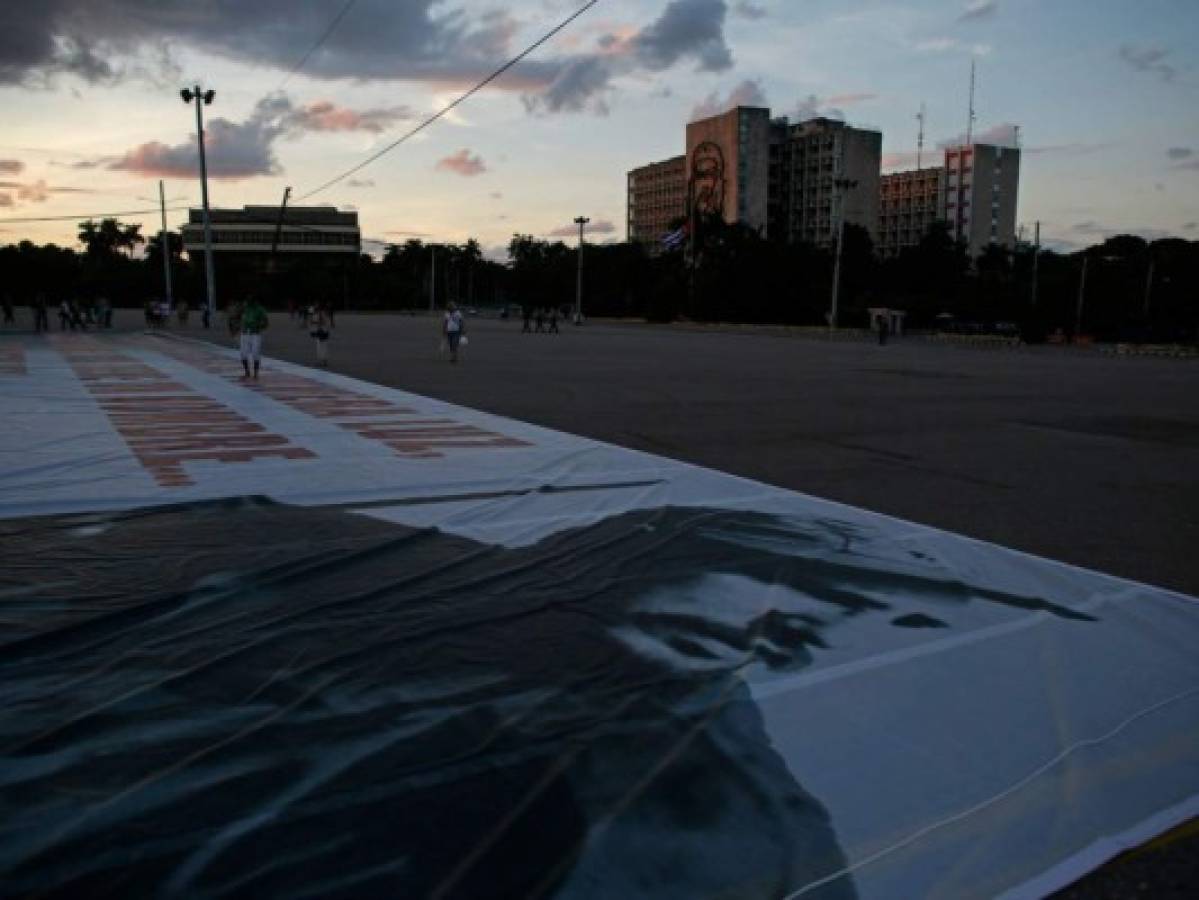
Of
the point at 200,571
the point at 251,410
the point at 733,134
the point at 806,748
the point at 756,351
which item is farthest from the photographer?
the point at 733,134

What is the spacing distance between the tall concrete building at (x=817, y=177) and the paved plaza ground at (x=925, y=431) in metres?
124

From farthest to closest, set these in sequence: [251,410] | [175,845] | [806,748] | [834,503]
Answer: [251,410]
[834,503]
[806,748]
[175,845]

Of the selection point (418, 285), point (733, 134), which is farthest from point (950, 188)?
point (418, 285)

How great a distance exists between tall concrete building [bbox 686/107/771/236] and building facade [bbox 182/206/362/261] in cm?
5553

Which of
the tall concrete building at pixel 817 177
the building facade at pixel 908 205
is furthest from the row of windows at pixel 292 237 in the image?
the building facade at pixel 908 205

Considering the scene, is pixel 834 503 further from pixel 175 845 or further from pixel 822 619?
pixel 175 845

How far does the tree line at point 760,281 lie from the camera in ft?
243

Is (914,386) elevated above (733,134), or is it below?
below

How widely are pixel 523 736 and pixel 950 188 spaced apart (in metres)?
184

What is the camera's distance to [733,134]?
14425cm

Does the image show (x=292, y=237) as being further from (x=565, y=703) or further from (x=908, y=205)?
(x=565, y=703)

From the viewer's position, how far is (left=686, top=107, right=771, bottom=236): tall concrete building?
144 meters

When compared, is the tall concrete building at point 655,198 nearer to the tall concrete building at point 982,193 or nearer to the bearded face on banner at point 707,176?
the bearded face on banner at point 707,176

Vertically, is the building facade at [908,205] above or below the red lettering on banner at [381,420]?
above
